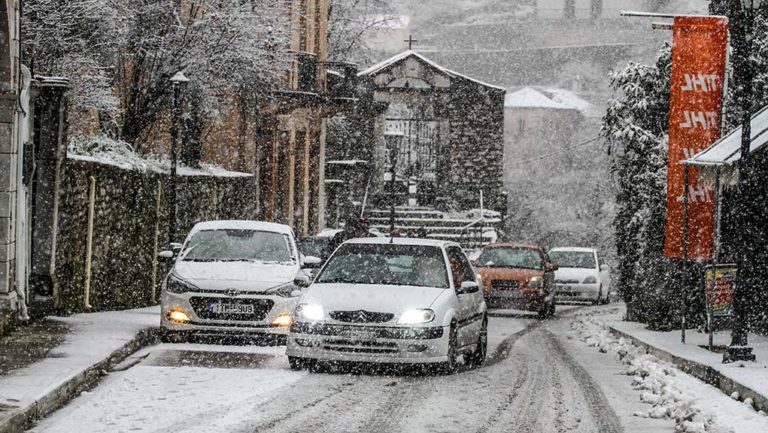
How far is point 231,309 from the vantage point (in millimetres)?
Result: 15648

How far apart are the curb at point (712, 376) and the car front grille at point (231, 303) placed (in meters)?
4.80

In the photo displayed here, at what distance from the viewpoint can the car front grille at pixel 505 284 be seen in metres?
27.1

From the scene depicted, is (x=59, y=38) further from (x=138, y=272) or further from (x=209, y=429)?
(x=209, y=429)

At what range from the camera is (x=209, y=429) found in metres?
9.41

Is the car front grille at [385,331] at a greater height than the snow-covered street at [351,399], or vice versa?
the car front grille at [385,331]

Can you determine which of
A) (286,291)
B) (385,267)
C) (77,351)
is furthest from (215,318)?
(77,351)

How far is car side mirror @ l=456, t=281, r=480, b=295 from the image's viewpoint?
1466 centimetres

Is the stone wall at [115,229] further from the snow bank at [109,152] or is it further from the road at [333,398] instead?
the road at [333,398]

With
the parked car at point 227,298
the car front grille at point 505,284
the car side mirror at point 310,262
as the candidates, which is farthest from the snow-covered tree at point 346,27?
the parked car at point 227,298

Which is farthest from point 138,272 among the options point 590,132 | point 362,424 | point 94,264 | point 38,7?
point 590,132

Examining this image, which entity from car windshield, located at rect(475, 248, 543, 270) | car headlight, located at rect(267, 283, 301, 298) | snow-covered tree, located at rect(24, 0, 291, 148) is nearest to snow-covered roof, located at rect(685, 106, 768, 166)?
car headlight, located at rect(267, 283, 301, 298)

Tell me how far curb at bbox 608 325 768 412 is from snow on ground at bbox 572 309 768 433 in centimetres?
9

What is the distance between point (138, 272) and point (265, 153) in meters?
15.8

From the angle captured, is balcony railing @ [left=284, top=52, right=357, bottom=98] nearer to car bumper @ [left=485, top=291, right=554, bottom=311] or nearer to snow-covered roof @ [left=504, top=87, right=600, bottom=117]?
car bumper @ [left=485, top=291, right=554, bottom=311]
